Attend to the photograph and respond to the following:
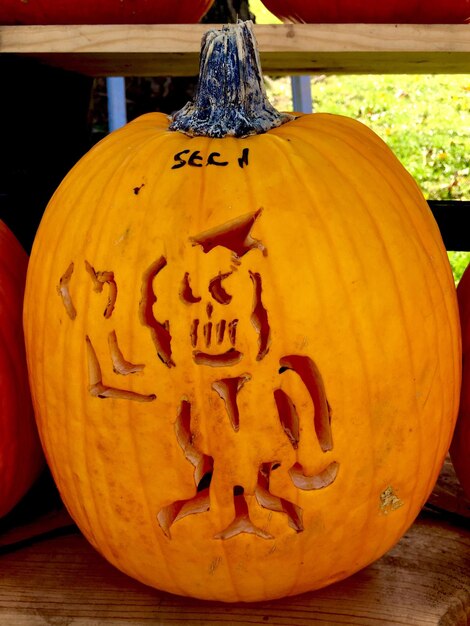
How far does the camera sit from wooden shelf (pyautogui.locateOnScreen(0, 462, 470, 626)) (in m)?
0.91

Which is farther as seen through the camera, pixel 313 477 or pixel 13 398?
pixel 13 398

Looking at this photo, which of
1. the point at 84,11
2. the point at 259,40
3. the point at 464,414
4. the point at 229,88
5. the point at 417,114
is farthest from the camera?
the point at 417,114

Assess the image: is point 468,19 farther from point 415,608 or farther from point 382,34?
point 415,608

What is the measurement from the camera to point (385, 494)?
0.88 metres

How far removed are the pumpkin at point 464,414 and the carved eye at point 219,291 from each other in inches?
16.0

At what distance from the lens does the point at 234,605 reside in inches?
37.1

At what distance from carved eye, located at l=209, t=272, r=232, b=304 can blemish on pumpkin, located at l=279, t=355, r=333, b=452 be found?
9cm

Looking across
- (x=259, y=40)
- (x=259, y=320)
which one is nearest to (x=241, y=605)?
(x=259, y=320)

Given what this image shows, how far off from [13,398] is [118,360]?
9.9 inches

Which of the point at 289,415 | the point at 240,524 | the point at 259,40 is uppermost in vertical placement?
the point at 259,40

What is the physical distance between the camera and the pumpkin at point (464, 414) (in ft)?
3.40

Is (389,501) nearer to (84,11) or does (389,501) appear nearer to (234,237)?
(234,237)

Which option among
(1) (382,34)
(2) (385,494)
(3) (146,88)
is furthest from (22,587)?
(3) (146,88)

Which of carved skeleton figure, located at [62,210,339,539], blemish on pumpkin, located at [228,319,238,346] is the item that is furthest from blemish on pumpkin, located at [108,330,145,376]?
blemish on pumpkin, located at [228,319,238,346]
